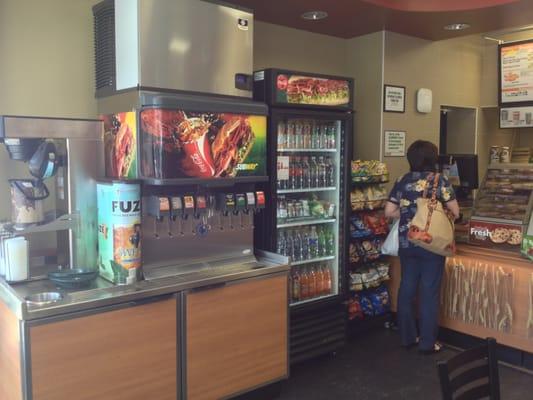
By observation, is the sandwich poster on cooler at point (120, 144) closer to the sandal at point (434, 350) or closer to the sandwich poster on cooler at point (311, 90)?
the sandwich poster on cooler at point (311, 90)

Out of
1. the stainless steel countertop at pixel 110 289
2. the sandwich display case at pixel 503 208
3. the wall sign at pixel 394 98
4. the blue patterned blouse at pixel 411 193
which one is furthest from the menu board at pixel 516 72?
the stainless steel countertop at pixel 110 289

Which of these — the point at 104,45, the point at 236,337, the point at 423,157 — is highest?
the point at 104,45

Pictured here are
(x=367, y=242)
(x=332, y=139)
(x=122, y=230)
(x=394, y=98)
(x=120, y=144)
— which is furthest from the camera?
(x=394, y=98)

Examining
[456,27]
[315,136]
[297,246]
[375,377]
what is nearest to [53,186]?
[297,246]

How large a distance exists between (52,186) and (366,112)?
9.63ft

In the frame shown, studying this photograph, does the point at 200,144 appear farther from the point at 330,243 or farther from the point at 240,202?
the point at 330,243

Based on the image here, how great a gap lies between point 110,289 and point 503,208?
3025mm

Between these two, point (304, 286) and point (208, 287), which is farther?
point (304, 286)

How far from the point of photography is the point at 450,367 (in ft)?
5.51

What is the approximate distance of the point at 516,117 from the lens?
545 centimetres

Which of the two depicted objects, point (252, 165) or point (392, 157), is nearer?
point (252, 165)

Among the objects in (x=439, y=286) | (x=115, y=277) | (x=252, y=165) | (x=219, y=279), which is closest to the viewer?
(x=115, y=277)

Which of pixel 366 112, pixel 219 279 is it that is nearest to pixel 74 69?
pixel 219 279

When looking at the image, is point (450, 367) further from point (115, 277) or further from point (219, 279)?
point (115, 277)
